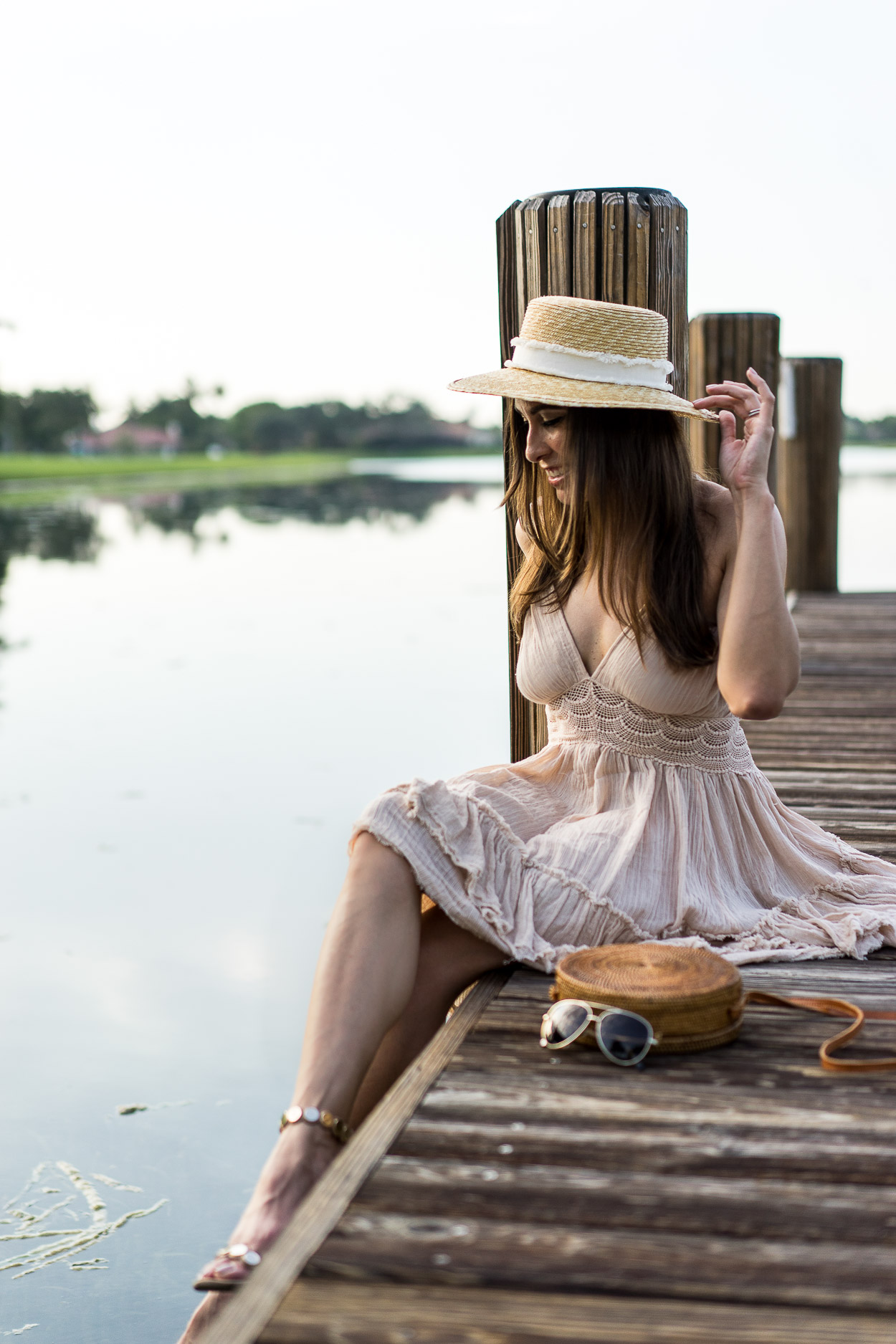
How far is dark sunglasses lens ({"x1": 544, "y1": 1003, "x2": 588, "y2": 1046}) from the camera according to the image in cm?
187

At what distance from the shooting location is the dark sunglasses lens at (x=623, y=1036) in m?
1.83

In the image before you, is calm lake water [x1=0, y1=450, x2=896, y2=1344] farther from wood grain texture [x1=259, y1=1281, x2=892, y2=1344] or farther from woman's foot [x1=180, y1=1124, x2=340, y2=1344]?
wood grain texture [x1=259, y1=1281, x2=892, y2=1344]

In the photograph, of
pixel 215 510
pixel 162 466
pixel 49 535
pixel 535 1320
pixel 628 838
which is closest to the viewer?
pixel 535 1320

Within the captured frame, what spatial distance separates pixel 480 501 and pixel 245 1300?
24.6 meters

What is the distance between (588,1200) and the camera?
1500 mm

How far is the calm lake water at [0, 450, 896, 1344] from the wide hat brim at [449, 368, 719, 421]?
6.52ft

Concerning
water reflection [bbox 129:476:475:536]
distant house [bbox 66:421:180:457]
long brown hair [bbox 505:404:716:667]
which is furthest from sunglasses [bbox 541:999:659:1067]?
distant house [bbox 66:421:180:457]

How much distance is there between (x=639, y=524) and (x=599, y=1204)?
1.23m

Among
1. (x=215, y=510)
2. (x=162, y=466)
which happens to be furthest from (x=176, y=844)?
(x=162, y=466)

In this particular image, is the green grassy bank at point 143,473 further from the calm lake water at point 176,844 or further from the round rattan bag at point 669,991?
the round rattan bag at point 669,991

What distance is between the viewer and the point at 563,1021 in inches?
73.9

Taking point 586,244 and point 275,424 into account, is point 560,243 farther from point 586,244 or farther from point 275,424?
point 275,424

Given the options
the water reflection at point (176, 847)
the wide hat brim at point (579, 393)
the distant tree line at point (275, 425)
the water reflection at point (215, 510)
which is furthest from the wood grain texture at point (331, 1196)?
the distant tree line at point (275, 425)

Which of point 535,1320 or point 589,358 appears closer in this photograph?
point 535,1320
